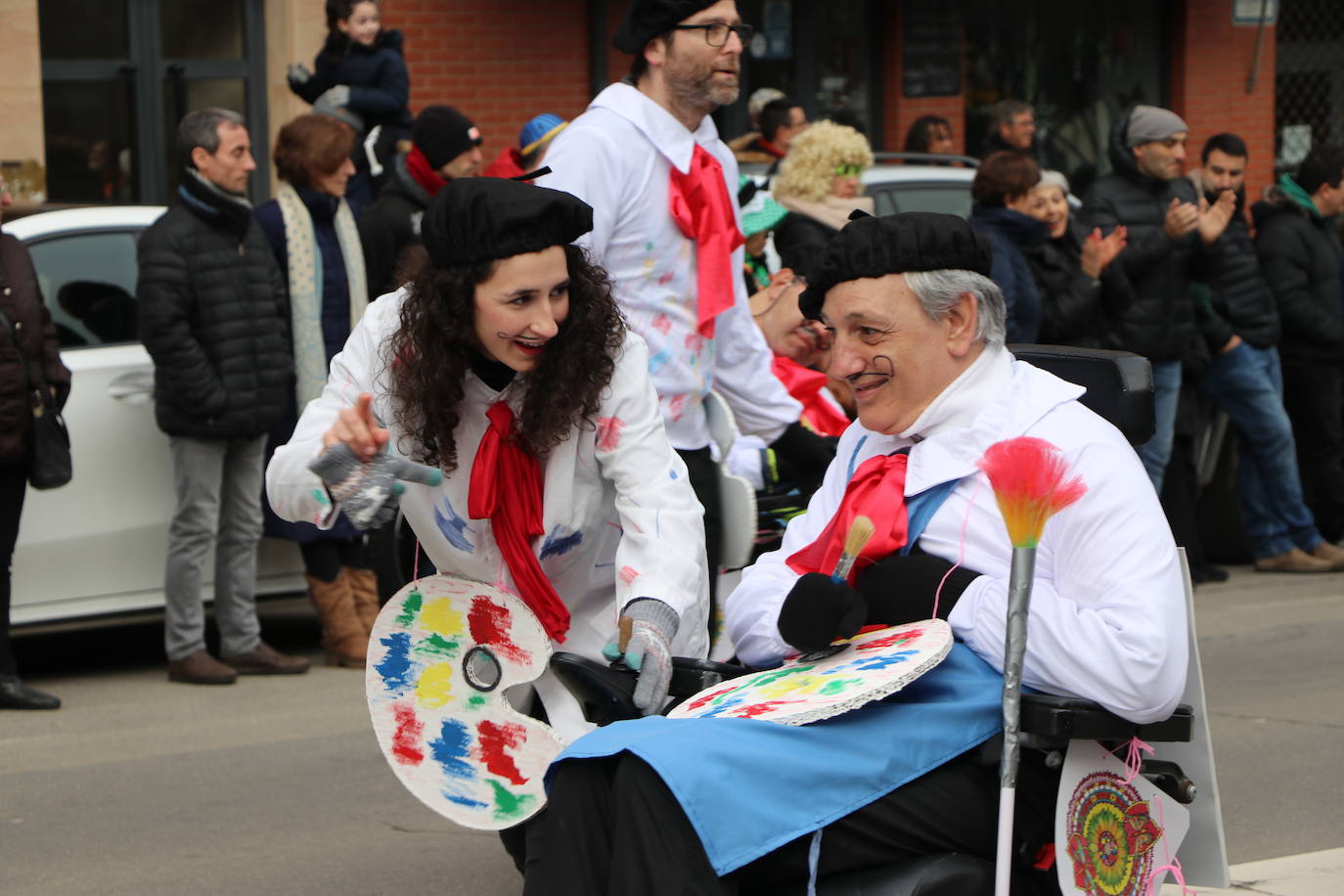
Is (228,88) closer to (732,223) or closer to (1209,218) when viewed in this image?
(1209,218)

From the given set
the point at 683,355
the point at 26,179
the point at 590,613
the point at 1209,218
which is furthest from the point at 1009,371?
the point at 26,179

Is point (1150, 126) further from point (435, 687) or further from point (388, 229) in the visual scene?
point (435, 687)

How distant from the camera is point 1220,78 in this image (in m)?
16.6

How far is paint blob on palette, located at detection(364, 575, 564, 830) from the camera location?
3.80 metres

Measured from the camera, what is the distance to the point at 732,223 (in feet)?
17.6

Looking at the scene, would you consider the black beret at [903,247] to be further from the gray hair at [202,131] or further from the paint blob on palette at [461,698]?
the gray hair at [202,131]

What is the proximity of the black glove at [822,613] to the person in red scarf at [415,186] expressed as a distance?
532 centimetres

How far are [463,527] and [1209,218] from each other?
629 centimetres

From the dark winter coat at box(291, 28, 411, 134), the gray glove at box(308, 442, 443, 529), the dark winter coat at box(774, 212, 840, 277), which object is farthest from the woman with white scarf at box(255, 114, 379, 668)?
the gray glove at box(308, 442, 443, 529)

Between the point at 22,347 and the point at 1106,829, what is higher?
the point at 22,347

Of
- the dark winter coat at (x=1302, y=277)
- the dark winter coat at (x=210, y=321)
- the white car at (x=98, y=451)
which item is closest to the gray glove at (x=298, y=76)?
the white car at (x=98, y=451)

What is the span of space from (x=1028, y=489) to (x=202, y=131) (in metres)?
5.22

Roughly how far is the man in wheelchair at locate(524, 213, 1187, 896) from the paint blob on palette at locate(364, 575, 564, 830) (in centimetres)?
43

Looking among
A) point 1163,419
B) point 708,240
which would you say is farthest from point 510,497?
point 1163,419
